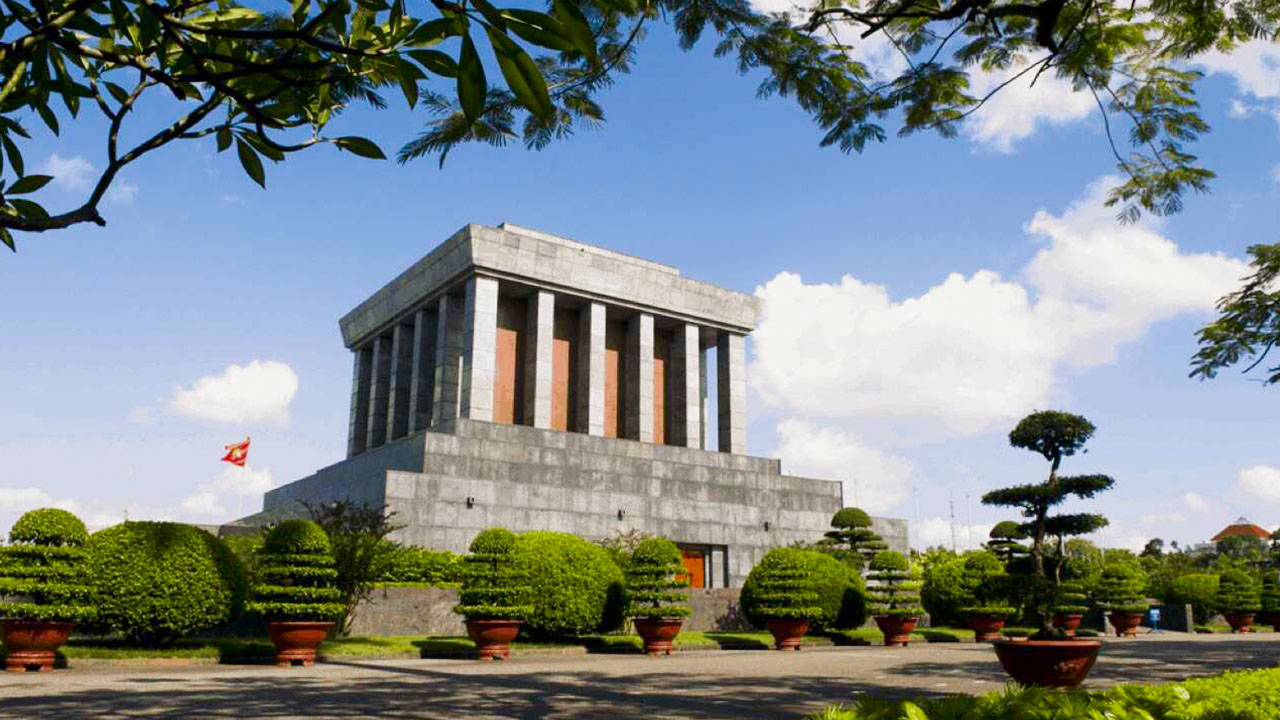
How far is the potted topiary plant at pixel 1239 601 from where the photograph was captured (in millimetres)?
40062

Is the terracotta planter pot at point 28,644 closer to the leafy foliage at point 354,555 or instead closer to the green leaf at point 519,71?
the leafy foliage at point 354,555

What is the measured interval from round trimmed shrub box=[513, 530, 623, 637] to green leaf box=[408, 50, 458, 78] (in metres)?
20.0

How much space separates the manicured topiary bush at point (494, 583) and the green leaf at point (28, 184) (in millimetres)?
17746

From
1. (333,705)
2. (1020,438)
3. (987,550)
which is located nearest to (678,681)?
(333,705)

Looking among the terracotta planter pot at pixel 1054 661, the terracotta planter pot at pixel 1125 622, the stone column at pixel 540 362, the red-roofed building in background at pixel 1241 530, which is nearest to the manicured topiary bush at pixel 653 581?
the terracotta planter pot at pixel 1054 661

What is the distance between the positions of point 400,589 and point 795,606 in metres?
10.1

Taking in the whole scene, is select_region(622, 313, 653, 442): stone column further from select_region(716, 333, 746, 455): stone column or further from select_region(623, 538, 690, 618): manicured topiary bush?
select_region(623, 538, 690, 618): manicured topiary bush

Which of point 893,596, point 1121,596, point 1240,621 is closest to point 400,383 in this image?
point 893,596

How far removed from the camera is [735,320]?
154 feet

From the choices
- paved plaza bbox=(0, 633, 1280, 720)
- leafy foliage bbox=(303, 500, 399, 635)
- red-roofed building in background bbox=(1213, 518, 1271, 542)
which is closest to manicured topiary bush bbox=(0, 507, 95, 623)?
paved plaza bbox=(0, 633, 1280, 720)

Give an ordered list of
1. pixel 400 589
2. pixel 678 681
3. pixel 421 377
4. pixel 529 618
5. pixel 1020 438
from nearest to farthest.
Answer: pixel 678 681, pixel 529 618, pixel 400 589, pixel 1020 438, pixel 421 377

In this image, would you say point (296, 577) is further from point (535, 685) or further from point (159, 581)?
point (535, 685)

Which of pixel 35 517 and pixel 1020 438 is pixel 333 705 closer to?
pixel 35 517

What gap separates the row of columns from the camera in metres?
39.1
